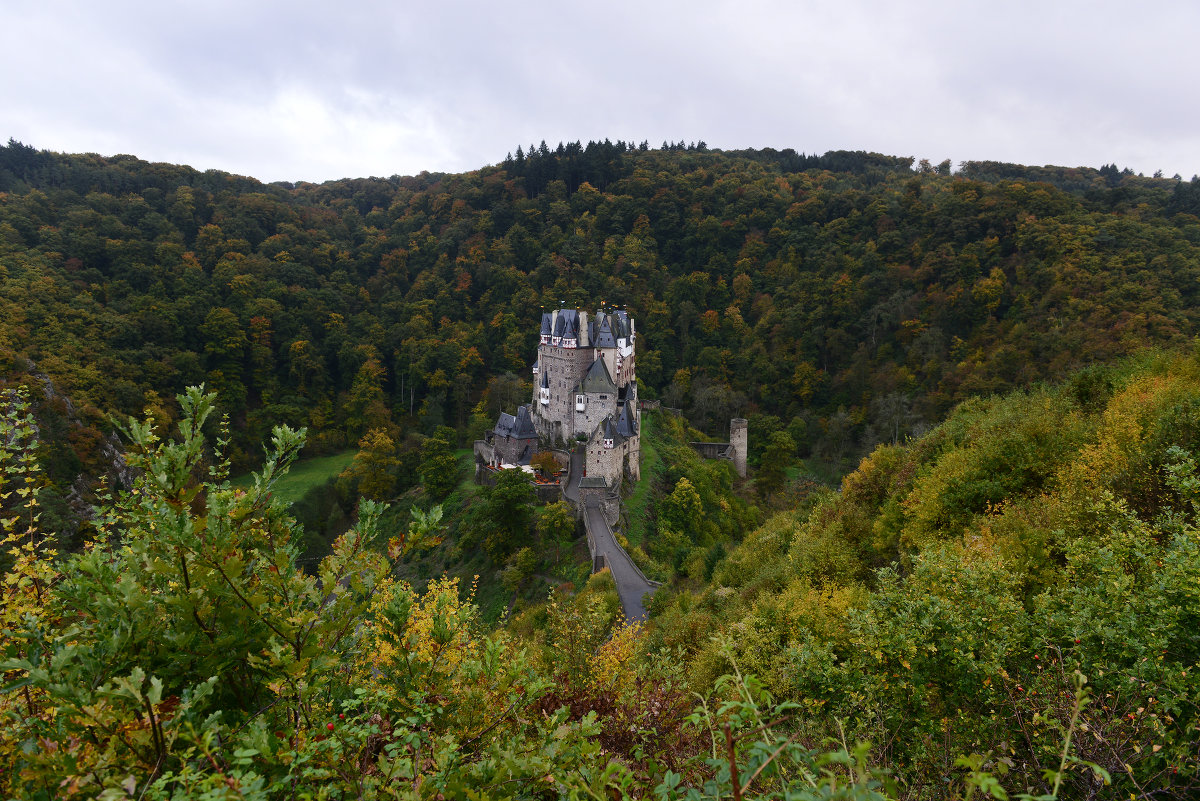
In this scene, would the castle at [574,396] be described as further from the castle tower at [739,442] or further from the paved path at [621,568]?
the castle tower at [739,442]

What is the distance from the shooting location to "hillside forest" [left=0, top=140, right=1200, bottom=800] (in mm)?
3605

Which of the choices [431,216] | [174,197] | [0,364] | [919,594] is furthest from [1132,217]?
[174,197]

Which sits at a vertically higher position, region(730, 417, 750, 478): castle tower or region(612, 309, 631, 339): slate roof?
region(612, 309, 631, 339): slate roof

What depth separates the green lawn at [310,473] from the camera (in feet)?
153

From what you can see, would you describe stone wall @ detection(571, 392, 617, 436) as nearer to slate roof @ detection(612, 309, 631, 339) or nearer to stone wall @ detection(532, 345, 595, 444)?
stone wall @ detection(532, 345, 595, 444)

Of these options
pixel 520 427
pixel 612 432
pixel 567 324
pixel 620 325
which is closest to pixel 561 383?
pixel 567 324

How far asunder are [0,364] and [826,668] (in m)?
51.8

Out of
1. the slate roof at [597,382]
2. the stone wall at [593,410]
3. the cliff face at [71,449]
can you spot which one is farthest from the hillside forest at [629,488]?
the slate roof at [597,382]

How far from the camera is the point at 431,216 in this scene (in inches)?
3307

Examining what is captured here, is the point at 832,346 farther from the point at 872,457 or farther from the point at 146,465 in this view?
the point at 146,465

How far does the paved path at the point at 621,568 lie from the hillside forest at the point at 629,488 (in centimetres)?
111

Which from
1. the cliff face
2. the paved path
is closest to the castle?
the paved path

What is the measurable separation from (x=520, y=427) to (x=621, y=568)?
16.6 meters

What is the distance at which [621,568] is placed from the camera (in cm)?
2675
